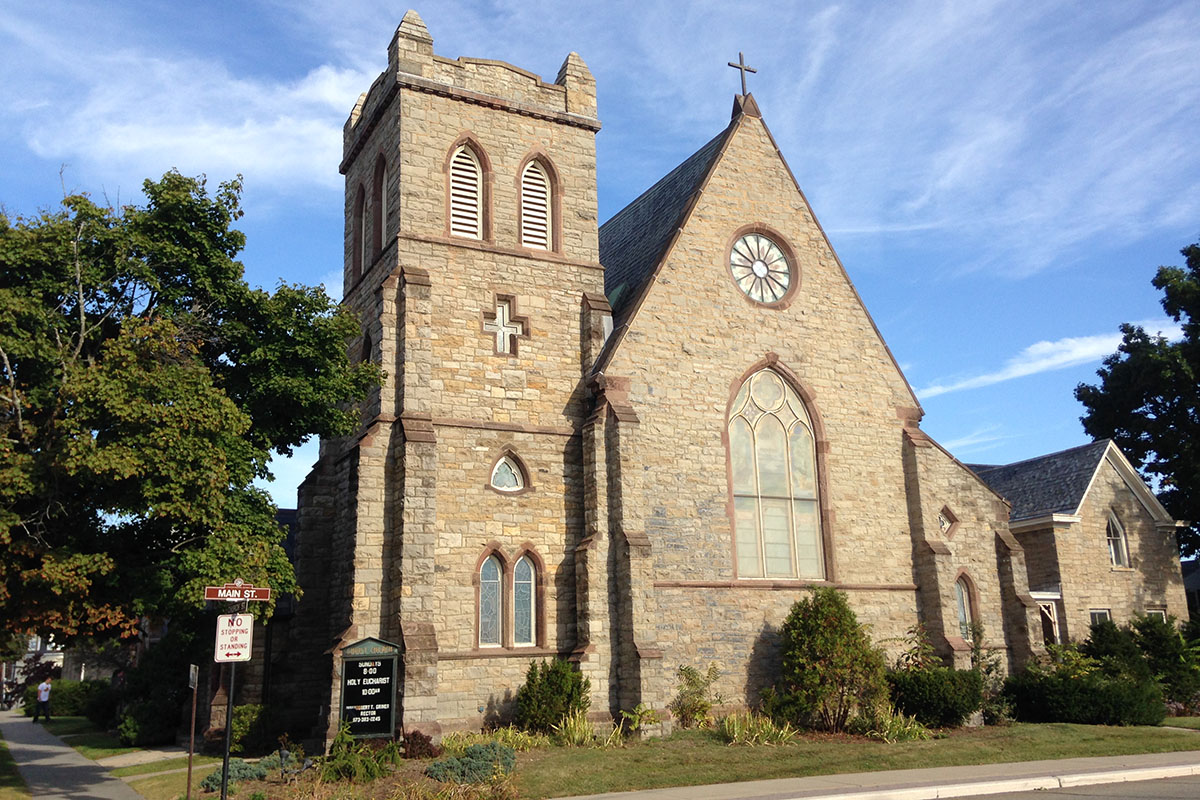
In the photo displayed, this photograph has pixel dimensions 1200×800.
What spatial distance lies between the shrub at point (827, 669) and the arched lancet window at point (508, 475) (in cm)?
645

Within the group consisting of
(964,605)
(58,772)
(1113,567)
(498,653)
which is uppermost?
(1113,567)

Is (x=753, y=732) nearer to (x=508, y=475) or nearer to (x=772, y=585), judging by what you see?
(x=772, y=585)

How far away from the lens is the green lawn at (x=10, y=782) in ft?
50.3

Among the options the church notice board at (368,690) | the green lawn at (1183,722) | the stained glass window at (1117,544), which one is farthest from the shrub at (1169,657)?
the church notice board at (368,690)

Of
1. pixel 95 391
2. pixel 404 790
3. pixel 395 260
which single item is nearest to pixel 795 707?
pixel 404 790

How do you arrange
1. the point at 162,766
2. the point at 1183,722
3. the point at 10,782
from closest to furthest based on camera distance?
1. the point at 10,782
2. the point at 162,766
3. the point at 1183,722

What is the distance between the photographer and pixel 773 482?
73.5ft

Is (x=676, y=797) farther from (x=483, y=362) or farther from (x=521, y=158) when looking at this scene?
(x=521, y=158)

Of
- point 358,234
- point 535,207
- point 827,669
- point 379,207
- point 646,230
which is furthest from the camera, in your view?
point 646,230

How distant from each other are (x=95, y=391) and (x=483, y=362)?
28.3 ft

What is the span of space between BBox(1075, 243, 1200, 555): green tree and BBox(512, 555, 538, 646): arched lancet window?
25162 millimetres

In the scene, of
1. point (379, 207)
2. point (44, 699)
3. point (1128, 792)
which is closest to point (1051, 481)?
point (1128, 792)

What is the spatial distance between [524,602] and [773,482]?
6460 mm

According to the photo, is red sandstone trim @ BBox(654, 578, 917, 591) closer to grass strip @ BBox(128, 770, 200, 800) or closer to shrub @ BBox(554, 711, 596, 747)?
shrub @ BBox(554, 711, 596, 747)
